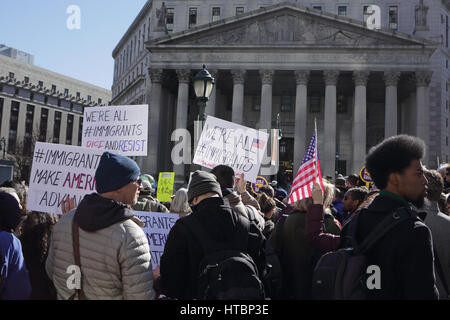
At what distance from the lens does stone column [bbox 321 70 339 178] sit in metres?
39.1

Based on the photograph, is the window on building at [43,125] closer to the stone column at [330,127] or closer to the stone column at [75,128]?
the stone column at [75,128]

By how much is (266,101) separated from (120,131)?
108 ft

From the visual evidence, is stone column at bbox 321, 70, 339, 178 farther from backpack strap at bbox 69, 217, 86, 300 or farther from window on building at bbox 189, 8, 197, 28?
backpack strap at bbox 69, 217, 86, 300

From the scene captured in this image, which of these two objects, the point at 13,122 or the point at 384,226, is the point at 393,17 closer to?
the point at 384,226

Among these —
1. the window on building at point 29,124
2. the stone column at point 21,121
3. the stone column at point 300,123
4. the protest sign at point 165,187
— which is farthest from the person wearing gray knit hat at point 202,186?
the stone column at point 21,121

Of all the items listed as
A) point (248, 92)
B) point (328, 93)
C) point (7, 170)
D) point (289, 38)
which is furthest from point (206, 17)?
point (7, 170)

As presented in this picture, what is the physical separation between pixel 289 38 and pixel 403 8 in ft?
56.5

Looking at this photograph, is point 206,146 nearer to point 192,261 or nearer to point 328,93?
point 192,261

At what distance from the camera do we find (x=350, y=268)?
3.09m

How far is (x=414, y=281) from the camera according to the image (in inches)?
114

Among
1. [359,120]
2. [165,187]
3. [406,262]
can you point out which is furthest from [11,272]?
[359,120]

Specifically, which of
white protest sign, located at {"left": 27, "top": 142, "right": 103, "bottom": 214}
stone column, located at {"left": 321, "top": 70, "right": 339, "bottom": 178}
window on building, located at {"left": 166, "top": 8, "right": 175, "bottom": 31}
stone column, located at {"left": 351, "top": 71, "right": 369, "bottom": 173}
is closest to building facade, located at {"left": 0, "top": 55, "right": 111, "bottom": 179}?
window on building, located at {"left": 166, "top": 8, "right": 175, "bottom": 31}

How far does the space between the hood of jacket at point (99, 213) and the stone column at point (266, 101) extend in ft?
120

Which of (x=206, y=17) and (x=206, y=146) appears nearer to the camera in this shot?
(x=206, y=146)
